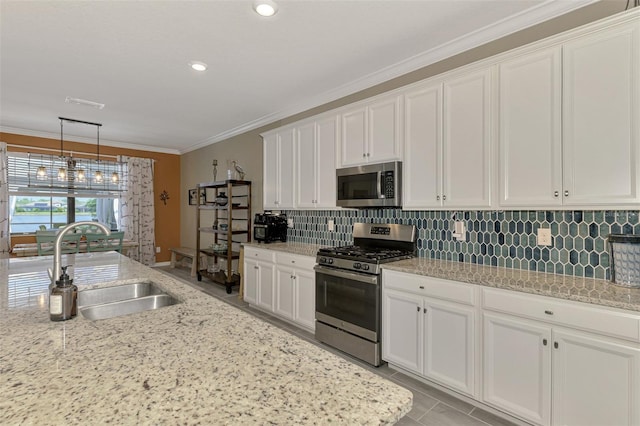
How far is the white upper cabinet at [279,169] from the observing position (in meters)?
4.00

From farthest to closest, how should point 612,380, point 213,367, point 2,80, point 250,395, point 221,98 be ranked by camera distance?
point 221,98 → point 2,80 → point 612,380 → point 213,367 → point 250,395

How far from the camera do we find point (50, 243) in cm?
508

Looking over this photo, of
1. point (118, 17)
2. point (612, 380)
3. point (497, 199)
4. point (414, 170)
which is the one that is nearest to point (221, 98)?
point (118, 17)

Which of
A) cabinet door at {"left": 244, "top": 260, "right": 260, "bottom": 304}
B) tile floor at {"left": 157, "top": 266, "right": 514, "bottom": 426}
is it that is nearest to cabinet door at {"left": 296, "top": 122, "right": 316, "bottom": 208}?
cabinet door at {"left": 244, "top": 260, "right": 260, "bottom": 304}

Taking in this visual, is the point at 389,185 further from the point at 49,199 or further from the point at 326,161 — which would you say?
the point at 49,199

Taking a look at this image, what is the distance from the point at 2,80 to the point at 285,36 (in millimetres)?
3141

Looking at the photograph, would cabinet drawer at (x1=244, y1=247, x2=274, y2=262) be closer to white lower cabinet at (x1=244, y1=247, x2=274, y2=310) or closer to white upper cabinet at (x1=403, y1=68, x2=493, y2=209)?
white lower cabinet at (x1=244, y1=247, x2=274, y2=310)

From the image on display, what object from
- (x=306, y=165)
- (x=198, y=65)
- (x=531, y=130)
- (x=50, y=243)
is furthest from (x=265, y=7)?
(x=50, y=243)

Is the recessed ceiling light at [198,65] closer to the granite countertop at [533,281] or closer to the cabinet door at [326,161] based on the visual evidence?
the cabinet door at [326,161]

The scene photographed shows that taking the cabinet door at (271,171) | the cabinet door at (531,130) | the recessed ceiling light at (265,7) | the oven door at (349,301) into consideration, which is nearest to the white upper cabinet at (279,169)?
the cabinet door at (271,171)

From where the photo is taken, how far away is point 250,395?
0.74 meters

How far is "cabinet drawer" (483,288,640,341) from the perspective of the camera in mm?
1544

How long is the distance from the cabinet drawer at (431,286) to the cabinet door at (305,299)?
94 centimetres

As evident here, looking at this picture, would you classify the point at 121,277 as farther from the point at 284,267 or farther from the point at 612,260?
the point at 612,260
